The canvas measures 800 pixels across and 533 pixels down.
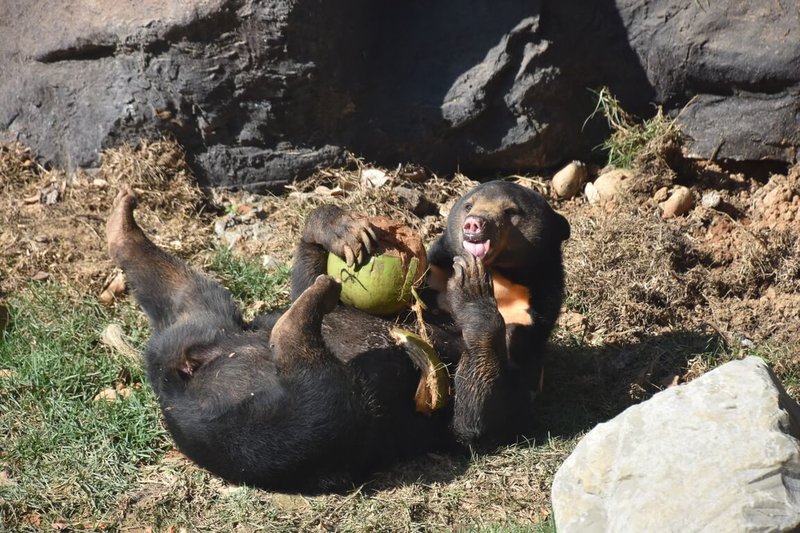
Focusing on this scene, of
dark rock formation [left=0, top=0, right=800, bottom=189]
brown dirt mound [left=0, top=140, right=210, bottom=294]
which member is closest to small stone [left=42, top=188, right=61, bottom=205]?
brown dirt mound [left=0, top=140, right=210, bottom=294]

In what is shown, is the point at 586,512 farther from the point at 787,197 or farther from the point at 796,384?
the point at 787,197

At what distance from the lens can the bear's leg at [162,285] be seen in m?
6.22

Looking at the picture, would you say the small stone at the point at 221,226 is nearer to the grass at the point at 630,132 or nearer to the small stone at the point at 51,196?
the small stone at the point at 51,196

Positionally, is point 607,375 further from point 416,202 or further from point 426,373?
point 416,202

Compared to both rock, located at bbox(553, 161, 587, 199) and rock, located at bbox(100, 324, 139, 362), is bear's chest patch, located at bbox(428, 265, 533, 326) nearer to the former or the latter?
rock, located at bbox(100, 324, 139, 362)

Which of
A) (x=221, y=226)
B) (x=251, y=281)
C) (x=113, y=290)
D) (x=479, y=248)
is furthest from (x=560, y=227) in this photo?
(x=113, y=290)

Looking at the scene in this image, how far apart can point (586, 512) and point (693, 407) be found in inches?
27.6

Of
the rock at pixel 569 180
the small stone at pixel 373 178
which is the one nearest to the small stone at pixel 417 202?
the small stone at pixel 373 178

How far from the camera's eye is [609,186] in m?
8.75

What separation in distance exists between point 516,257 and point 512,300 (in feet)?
0.93

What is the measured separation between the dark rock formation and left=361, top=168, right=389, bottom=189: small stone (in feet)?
0.65

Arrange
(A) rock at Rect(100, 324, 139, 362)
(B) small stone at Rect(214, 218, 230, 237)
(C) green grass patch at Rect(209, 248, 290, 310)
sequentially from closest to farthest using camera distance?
(A) rock at Rect(100, 324, 139, 362) → (C) green grass patch at Rect(209, 248, 290, 310) → (B) small stone at Rect(214, 218, 230, 237)

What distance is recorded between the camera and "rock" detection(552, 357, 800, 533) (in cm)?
418

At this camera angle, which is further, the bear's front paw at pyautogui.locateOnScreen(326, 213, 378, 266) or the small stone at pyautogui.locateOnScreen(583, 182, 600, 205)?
the small stone at pyautogui.locateOnScreen(583, 182, 600, 205)
